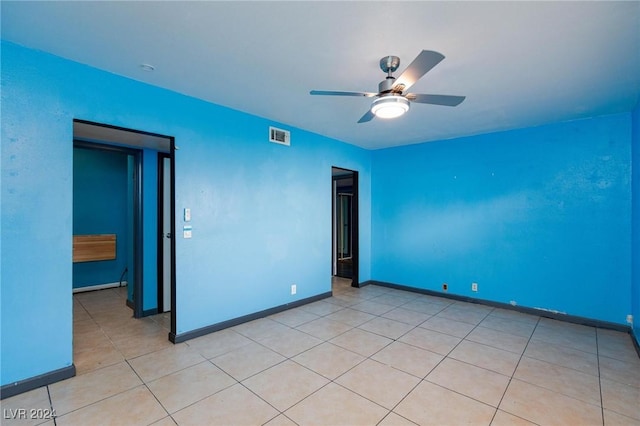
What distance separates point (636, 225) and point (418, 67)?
3382 mm

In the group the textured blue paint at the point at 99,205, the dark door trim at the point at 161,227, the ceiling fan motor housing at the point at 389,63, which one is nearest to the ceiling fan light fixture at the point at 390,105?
the ceiling fan motor housing at the point at 389,63

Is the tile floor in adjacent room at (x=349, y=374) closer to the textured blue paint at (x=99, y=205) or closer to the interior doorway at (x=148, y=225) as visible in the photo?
the interior doorway at (x=148, y=225)

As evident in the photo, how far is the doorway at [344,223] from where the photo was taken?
557 cm

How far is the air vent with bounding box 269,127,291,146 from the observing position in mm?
3955

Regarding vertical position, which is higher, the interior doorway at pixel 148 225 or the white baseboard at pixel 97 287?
the interior doorway at pixel 148 225

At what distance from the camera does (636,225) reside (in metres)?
3.23

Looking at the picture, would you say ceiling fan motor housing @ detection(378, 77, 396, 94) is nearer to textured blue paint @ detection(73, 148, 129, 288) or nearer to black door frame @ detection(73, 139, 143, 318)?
black door frame @ detection(73, 139, 143, 318)

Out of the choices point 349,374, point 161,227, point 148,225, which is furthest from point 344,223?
point 349,374

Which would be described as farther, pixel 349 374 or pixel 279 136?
pixel 279 136

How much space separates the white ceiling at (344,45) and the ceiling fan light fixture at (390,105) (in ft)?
1.20

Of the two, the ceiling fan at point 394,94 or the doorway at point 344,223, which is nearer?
the ceiling fan at point 394,94

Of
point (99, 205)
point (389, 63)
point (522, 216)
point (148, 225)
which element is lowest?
point (148, 225)

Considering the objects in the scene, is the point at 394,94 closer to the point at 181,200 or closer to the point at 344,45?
the point at 344,45

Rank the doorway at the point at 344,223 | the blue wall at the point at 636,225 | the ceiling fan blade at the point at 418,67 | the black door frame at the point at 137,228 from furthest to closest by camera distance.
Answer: the doorway at the point at 344,223 < the black door frame at the point at 137,228 < the blue wall at the point at 636,225 < the ceiling fan blade at the point at 418,67
